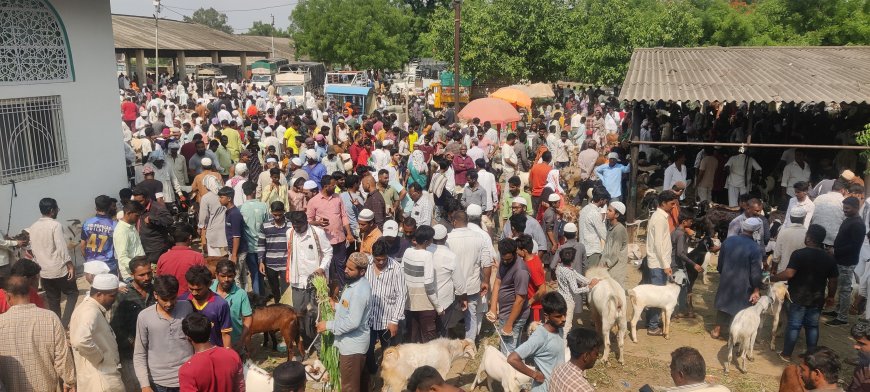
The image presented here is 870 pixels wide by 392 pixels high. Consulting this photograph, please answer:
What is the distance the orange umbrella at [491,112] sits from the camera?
15.7m

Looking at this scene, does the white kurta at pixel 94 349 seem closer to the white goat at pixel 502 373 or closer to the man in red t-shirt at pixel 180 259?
the man in red t-shirt at pixel 180 259

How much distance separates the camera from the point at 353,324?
5324mm

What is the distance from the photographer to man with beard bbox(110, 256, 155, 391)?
5.45m

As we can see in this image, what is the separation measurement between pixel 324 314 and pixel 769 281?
5.33 meters

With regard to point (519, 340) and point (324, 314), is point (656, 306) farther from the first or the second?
point (324, 314)

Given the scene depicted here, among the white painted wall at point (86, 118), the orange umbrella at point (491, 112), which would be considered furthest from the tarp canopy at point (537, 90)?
the white painted wall at point (86, 118)

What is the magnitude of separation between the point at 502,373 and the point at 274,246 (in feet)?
10.2

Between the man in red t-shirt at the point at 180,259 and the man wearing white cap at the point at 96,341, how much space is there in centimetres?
102

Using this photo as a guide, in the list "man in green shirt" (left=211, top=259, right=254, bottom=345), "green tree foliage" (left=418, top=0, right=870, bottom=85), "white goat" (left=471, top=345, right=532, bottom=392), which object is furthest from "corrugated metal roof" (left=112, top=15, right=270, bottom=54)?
"white goat" (left=471, top=345, right=532, bottom=392)

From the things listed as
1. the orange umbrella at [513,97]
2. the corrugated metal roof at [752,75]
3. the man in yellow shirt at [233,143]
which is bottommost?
the man in yellow shirt at [233,143]

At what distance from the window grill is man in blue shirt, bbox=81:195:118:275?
260 cm

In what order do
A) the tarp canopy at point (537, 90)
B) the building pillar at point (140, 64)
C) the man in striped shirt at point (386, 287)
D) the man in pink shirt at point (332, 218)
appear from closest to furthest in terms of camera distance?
1. the man in striped shirt at point (386, 287)
2. the man in pink shirt at point (332, 218)
3. the tarp canopy at point (537, 90)
4. the building pillar at point (140, 64)

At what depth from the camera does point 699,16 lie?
27.4 m

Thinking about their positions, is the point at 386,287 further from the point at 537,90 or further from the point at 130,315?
the point at 537,90
